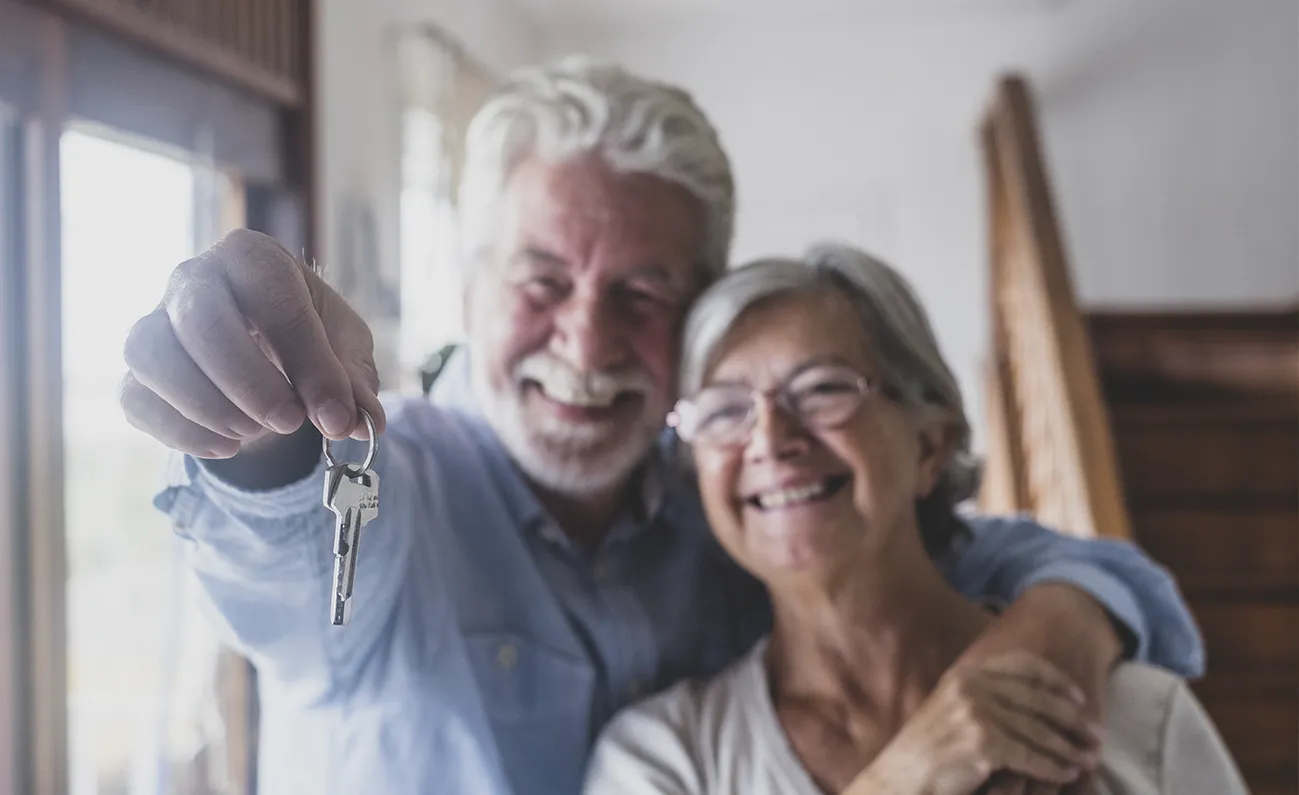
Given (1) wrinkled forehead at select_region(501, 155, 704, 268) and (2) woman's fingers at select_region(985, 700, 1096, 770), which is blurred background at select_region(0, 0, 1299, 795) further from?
(2) woman's fingers at select_region(985, 700, 1096, 770)

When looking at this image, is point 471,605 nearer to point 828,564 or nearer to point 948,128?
point 828,564

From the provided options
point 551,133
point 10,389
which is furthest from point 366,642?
point 10,389

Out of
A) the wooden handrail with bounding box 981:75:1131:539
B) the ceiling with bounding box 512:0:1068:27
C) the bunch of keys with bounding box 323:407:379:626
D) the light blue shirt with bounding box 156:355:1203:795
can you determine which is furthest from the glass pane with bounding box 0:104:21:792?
the ceiling with bounding box 512:0:1068:27

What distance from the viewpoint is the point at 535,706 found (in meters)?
1.08

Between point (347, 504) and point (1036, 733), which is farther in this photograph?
point (1036, 733)

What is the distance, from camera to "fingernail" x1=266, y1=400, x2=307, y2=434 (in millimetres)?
485

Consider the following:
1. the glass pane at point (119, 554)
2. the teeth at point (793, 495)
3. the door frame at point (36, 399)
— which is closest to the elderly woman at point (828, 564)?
the teeth at point (793, 495)

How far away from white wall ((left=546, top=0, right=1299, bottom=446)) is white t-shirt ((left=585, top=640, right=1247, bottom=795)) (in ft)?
12.0

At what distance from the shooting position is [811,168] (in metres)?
4.82

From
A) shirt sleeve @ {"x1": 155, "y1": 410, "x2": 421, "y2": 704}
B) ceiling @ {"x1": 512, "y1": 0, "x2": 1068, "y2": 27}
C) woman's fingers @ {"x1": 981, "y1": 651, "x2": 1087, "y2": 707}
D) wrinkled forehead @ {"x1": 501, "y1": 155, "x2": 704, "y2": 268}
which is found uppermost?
ceiling @ {"x1": 512, "y1": 0, "x2": 1068, "y2": 27}

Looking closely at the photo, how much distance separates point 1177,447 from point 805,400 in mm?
2109

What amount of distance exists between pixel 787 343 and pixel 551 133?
0.34 meters

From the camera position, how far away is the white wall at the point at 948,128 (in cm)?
458

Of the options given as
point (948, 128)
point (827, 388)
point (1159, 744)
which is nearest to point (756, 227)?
point (948, 128)
